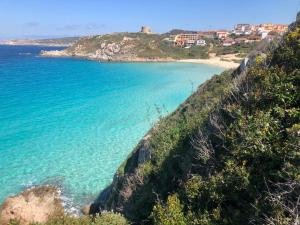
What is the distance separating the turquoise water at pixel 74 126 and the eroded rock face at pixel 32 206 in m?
1.10

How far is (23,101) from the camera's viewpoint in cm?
4456

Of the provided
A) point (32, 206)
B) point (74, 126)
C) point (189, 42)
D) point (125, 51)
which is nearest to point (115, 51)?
point (125, 51)

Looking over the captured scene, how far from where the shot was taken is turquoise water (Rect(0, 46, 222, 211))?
73.6 ft

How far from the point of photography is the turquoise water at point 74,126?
22.4 metres

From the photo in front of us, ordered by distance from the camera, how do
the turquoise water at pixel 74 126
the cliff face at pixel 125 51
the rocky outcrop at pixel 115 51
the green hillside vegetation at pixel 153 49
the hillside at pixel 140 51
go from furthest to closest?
the green hillside vegetation at pixel 153 49, the cliff face at pixel 125 51, the hillside at pixel 140 51, the rocky outcrop at pixel 115 51, the turquoise water at pixel 74 126

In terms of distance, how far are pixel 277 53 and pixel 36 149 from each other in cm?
2370

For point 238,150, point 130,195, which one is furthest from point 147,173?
point 238,150

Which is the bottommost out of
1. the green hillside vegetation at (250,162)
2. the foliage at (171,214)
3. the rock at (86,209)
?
the rock at (86,209)

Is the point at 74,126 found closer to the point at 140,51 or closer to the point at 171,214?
the point at 171,214

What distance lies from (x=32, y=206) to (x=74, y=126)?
694 inches

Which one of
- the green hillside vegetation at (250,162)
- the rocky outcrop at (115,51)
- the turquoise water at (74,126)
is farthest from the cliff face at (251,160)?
the rocky outcrop at (115,51)

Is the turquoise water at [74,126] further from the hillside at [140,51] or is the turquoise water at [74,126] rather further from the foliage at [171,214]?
the hillside at [140,51]

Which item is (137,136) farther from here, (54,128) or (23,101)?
(23,101)

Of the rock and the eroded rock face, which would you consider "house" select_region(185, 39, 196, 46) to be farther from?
the rock
